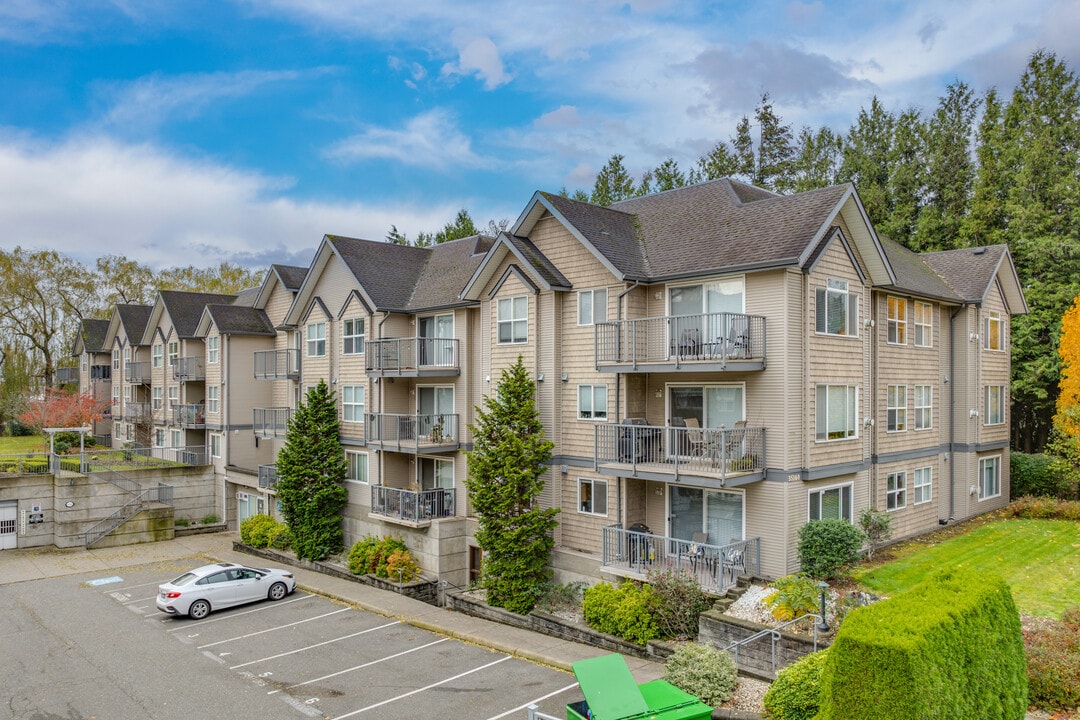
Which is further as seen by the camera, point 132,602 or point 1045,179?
point 1045,179

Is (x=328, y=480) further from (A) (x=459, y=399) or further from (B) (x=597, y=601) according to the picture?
(B) (x=597, y=601)

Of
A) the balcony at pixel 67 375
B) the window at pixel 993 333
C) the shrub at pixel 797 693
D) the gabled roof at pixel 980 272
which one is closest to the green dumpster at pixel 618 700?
the shrub at pixel 797 693

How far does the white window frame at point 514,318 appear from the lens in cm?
2230

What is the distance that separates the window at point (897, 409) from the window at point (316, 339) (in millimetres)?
21167

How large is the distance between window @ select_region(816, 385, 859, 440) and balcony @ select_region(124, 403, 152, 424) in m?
38.0

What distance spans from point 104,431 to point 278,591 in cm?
3478

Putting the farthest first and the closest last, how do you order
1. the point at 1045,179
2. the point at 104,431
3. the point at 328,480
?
the point at 104,431
the point at 1045,179
the point at 328,480

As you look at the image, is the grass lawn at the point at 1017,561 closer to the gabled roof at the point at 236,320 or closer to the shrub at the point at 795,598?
the shrub at the point at 795,598

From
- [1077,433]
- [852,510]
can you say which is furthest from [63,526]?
[1077,433]

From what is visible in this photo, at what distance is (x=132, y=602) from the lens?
22.5 m

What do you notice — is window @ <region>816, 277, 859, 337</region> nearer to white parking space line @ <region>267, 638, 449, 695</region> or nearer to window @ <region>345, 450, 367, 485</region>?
white parking space line @ <region>267, 638, 449, 695</region>

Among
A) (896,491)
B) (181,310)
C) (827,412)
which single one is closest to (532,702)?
(827,412)

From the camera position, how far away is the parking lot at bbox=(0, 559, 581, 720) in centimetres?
1423

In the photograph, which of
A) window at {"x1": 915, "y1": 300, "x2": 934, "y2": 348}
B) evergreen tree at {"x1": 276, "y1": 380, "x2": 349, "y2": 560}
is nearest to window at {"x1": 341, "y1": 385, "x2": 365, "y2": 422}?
evergreen tree at {"x1": 276, "y1": 380, "x2": 349, "y2": 560}
